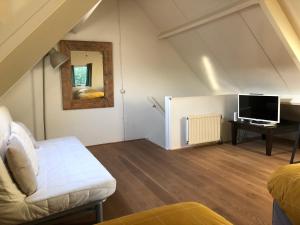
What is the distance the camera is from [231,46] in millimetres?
4148

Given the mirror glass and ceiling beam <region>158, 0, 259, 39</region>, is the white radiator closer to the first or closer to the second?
ceiling beam <region>158, 0, 259, 39</region>

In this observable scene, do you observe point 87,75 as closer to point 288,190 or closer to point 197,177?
point 197,177

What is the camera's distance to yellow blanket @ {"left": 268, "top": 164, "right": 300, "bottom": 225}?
4.92 feet

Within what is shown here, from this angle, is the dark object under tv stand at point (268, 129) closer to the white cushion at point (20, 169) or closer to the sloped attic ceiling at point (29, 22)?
the sloped attic ceiling at point (29, 22)

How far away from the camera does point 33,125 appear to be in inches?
172

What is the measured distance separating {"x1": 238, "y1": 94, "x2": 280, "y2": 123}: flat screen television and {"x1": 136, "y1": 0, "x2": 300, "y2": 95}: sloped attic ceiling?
0.39 meters

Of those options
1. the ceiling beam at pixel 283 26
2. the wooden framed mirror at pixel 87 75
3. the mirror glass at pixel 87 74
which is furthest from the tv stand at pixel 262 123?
the mirror glass at pixel 87 74

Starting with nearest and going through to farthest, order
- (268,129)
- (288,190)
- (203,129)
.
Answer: (288,190)
(268,129)
(203,129)

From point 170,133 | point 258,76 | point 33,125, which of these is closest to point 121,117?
point 170,133

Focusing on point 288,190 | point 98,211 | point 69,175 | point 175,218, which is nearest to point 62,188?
point 69,175

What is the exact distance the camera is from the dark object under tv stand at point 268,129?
3.92 metres

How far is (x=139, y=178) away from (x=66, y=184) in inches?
52.5

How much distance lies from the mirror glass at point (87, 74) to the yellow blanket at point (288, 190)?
357 centimetres

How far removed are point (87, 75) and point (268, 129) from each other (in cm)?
318
